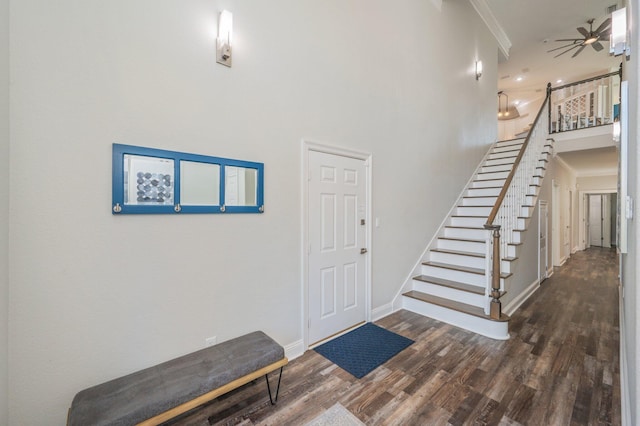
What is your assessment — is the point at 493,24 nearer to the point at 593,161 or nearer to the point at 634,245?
the point at 593,161

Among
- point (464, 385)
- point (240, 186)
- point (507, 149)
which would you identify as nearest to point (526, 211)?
point (507, 149)

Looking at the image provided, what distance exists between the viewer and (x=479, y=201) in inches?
198

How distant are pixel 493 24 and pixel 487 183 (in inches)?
154

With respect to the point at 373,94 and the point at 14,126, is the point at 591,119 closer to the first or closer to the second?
the point at 373,94

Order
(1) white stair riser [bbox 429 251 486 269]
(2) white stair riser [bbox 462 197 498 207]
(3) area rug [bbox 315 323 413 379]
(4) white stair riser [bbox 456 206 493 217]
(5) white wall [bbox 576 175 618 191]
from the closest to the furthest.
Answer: (3) area rug [bbox 315 323 413 379] → (1) white stair riser [bbox 429 251 486 269] → (4) white stair riser [bbox 456 206 493 217] → (2) white stair riser [bbox 462 197 498 207] → (5) white wall [bbox 576 175 618 191]

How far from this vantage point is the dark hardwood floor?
1.88 meters

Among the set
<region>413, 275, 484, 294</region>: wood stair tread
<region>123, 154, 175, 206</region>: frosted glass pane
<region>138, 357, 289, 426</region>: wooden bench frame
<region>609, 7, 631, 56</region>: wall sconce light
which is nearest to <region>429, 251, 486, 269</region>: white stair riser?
<region>413, 275, 484, 294</region>: wood stair tread

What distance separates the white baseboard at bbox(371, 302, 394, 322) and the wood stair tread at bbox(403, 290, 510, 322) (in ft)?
1.13

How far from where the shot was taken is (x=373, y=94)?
3438mm

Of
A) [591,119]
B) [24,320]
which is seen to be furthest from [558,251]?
[24,320]

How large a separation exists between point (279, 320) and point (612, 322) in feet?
13.2

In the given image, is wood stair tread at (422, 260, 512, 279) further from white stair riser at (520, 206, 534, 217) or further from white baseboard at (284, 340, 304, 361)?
white baseboard at (284, 340, 304, 361)

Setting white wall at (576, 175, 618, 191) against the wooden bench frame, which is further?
white wall at (576, 175, 618, 191)

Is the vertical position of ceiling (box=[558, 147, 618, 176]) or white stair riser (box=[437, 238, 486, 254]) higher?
ceiling (box=[558, 147, 618, 176])
